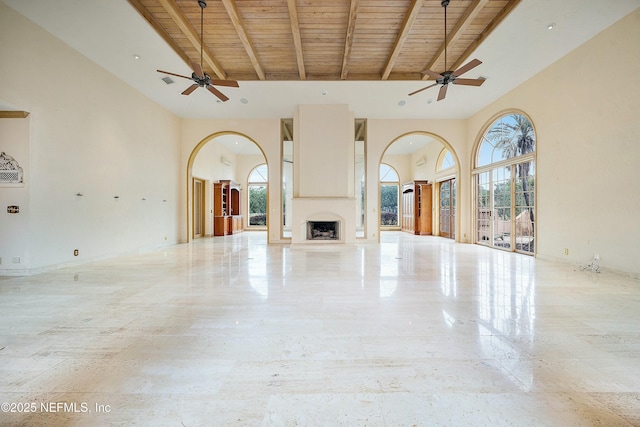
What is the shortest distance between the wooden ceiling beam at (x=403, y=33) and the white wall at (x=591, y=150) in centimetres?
299

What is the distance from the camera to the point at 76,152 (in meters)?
5.12

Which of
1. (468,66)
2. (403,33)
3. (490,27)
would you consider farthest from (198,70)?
(490,27)

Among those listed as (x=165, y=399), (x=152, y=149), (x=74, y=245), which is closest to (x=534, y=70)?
(x=165, y=399)

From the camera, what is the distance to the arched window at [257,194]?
14.1 meters

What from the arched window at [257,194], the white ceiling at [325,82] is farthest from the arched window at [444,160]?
the arched window at [257,194]

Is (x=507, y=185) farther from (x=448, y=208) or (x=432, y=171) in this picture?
(x=432, y=171)

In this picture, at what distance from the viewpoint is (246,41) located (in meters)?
5.23

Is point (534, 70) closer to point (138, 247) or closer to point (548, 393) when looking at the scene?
point (548, 393)

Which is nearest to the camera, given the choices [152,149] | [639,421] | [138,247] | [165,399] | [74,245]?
[639,421]

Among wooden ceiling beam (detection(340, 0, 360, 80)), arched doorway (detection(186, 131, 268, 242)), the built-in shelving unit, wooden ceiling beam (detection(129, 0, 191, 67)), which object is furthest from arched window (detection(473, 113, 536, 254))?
the built-in shelving unit

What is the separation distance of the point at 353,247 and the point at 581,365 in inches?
230

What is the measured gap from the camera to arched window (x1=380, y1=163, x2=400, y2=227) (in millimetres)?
14391

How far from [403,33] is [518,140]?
157 inches

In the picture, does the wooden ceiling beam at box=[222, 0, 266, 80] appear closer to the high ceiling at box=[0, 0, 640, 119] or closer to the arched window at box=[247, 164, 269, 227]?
the high ceiling at box=[0, 0, 640, 119]
